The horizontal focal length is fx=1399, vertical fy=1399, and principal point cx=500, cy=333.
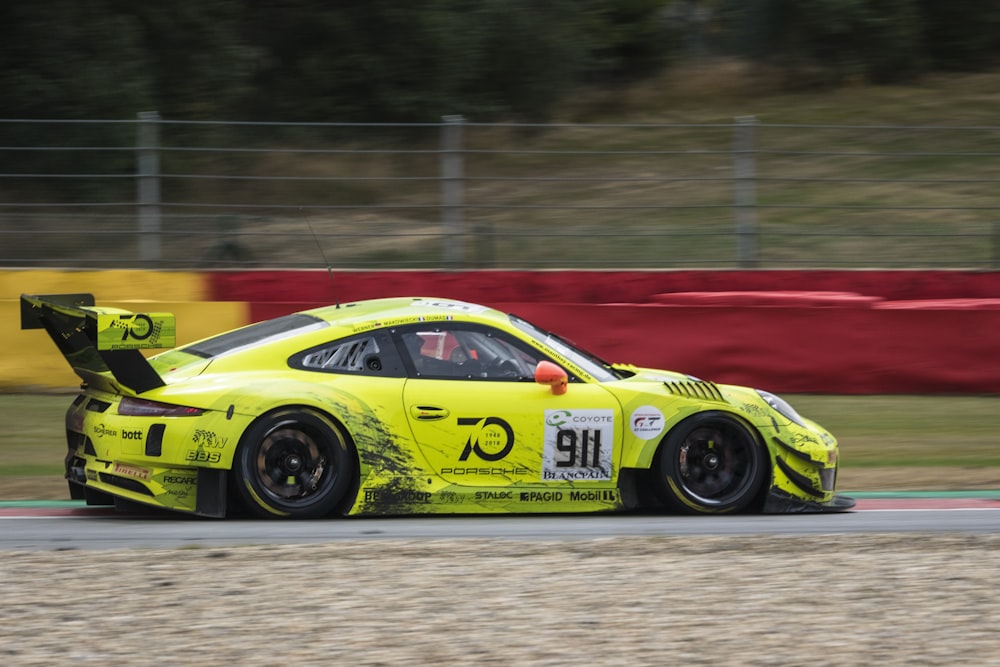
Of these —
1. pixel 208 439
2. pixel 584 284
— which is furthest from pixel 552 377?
pixel 584 284

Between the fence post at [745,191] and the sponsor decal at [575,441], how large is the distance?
20.1 feet

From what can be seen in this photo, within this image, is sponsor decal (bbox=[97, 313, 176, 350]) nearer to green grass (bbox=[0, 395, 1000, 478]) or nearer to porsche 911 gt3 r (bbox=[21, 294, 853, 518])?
porsche 911 gt3 r (bbox=[21, 294, 853, 518])

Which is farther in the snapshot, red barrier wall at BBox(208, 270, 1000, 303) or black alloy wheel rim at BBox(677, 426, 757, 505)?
red barrier wall at BBox(208, 270, 1000, 303)

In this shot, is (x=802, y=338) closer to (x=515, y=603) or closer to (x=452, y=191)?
(x=452, y=191)

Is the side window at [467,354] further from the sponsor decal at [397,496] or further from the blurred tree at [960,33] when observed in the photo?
the blurred tree at [960,33]

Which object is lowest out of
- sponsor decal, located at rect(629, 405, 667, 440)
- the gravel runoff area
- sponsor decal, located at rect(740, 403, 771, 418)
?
the gravel runoff area

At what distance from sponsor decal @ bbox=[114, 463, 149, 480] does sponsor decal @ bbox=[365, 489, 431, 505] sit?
3.72 feet

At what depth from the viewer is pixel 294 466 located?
7273mm

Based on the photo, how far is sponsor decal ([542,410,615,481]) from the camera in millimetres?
7438

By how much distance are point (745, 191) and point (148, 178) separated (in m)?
5.63

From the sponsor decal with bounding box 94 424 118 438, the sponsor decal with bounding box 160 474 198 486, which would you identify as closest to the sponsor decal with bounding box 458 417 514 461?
the sponsor decal with bounding box 160 474 198 486

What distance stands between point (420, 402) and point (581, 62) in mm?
14117

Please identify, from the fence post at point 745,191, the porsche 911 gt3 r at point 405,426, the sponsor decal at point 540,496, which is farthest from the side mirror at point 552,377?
the fence post at point 745,191

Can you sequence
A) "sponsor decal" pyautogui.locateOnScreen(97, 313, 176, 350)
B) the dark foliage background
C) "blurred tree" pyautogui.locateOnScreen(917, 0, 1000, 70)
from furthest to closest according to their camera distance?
1. "blurred tree" pyautogui.locateOnScreen(917, 0, 1000, 70)
2. the dark foliage background
3. "sponsor decal" pyautogui.locateOnScreen(97, 313, 176, 350)
